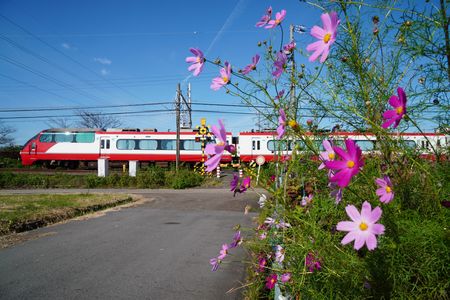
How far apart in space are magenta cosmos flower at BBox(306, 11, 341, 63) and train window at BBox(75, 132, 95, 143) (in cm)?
2512

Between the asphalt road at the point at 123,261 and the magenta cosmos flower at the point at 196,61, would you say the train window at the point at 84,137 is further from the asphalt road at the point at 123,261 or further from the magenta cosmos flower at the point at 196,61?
the magenta cosmos flower at the point at 196,61

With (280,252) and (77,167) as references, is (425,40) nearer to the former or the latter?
(280,252)

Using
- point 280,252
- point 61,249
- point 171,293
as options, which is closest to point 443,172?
point 280,252

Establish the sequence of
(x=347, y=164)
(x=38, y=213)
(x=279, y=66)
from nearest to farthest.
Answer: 1. (x=347, y=164)
2. (x=279, y=66)
3. (x=38, y=213)

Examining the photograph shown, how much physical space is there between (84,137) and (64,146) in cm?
151

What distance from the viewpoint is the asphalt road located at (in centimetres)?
291

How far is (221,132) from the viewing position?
86cm

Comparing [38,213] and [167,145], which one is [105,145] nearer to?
[167,145]

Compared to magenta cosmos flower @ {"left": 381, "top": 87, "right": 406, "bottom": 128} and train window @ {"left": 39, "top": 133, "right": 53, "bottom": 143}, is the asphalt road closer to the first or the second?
magenta cosmos flower @ {"left": 381, "top": 87, "right": 406, "bottom": 128}

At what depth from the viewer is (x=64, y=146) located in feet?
78.6

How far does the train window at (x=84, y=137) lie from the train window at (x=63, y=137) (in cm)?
45

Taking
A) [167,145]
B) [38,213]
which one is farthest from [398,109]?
[167,145]

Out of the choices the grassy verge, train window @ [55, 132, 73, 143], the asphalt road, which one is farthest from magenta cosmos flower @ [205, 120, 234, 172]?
train window @ [55, 132, 73, 143]

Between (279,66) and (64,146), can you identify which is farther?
(64,146)
